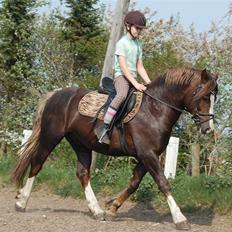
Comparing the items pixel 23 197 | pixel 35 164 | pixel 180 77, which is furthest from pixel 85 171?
pixel 180 77

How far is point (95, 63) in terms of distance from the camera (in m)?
16.5

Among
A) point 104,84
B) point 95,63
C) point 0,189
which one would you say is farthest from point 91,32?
point 104,84

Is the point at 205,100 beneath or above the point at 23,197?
above

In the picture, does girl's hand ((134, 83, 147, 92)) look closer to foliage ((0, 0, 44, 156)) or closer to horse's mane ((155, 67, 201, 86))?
horse's mane ((155, 67, 201, 86))

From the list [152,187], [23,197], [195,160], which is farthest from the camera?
[195,160]

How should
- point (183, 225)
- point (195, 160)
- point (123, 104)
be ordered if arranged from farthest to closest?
point (195, 160), point (123, 104), point (183, 225)

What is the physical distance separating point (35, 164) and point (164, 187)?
2272mm

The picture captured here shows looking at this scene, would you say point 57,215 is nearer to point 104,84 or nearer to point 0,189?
point 104,84

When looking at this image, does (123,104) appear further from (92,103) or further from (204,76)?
(204,76)

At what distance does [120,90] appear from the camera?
739 cm

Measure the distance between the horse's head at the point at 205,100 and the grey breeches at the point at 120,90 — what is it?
93 cm

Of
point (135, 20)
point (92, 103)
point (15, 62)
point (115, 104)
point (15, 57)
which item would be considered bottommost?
point (15, 62)

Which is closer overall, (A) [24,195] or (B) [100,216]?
(B) [100,216]

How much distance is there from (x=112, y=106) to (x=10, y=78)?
407 inches
